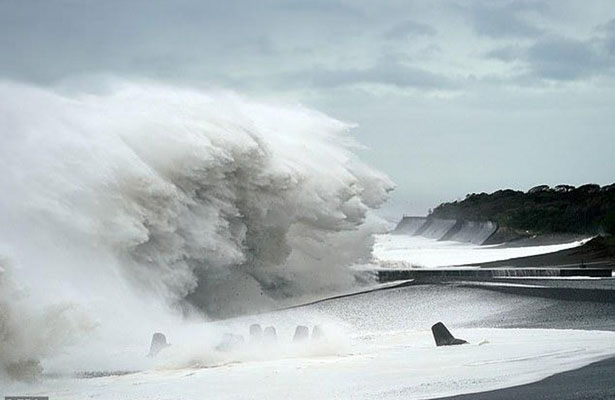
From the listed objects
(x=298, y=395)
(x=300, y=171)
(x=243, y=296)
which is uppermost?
(x=300, y=171)

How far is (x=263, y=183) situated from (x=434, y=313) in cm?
757

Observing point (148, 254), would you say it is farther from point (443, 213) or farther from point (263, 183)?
point (443, 213)

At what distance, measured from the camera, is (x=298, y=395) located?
38.8ft

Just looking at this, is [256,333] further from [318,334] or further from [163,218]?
[163,218]

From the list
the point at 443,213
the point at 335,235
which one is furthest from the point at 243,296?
the point at 443,213

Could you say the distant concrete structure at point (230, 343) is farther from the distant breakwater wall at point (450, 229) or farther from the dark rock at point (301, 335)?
the distant breakwater wall at point (450, 229)

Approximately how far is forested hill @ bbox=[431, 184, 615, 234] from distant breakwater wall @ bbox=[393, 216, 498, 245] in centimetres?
165

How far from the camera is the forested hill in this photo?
78.9m

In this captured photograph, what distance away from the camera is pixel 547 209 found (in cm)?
9188

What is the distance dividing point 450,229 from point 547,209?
1058cm

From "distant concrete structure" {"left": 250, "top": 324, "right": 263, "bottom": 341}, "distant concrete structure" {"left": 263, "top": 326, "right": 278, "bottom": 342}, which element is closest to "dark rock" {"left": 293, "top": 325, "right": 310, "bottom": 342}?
"distant concrete structure" {"left": 263, "top": 326, "right": 278, "bottom": 342}

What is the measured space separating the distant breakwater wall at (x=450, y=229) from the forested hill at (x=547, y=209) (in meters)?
1.65

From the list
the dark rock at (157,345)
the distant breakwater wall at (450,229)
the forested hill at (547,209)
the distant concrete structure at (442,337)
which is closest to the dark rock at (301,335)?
the dark rock at (157,345)

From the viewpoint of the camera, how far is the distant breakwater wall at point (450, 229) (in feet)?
285
